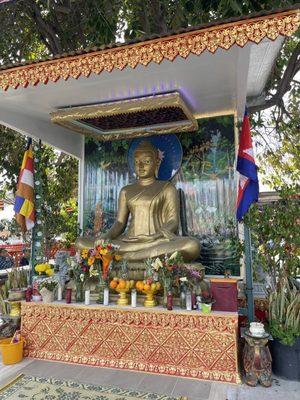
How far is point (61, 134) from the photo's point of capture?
6.62 meters

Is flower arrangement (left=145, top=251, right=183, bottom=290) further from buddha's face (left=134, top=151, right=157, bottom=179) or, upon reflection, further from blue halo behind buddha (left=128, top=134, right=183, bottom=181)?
blue halo behind buddha (left=128, top=134, right=183, bottom=181)

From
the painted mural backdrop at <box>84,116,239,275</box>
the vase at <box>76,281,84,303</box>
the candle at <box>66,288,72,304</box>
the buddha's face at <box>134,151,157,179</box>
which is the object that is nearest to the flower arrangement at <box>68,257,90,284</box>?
the vase at <box>76,281,84,303</box>

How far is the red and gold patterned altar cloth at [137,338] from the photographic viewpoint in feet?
12.3

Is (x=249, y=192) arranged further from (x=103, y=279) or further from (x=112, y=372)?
(x=112, y=372)

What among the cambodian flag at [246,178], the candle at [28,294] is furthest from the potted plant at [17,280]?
the cambodian flag at [246,178]

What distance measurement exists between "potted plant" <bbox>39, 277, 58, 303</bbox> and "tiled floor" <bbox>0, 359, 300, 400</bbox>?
2.41ft

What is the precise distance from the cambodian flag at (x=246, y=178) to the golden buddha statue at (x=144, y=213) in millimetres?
1094

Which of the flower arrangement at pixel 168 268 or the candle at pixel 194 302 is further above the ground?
the flower arrangement at pixel 168 268

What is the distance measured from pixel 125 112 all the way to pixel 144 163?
1.30 metres

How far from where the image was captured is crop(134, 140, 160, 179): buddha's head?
6.07 m

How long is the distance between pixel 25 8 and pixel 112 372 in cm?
669

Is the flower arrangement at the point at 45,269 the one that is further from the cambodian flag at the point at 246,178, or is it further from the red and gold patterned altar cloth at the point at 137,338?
the cambodian flag at the point at 246,178

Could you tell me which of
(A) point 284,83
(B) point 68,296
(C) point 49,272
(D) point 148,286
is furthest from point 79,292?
(A) point 284,83

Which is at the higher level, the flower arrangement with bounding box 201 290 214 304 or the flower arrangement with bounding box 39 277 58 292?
the flower arrangement with bounding box 39 277 58 292
